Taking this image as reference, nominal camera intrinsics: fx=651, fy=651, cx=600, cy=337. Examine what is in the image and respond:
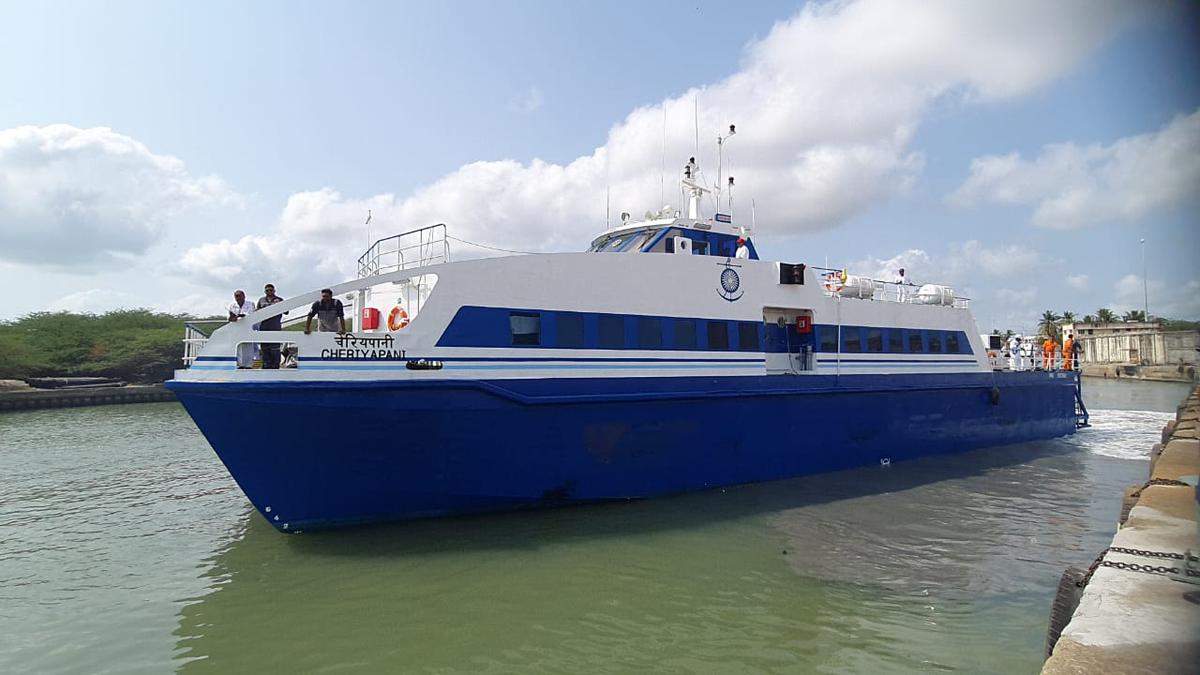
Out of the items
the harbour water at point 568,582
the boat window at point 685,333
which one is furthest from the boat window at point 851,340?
the boat window at point 685,333

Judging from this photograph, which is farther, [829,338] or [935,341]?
[935,341]

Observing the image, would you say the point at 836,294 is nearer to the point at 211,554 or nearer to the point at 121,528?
the point at 211,554

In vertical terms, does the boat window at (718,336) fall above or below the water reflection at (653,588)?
above

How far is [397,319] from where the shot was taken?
27.3 ft

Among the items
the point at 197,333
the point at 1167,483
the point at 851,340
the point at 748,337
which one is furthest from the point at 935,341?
the point at 197,333

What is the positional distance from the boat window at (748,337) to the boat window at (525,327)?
3.51 m

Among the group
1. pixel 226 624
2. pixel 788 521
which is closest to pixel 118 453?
pixel 226 624

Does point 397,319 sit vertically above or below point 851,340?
above

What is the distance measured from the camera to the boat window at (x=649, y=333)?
9320 millimetres

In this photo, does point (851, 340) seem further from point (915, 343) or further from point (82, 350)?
point (82, 350)

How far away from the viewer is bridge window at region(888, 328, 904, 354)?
1266 cm

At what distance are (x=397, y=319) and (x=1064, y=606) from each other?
7.26 metres

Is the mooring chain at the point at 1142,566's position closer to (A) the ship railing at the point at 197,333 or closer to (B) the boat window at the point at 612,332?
(B) the boat window at the point at 612,332

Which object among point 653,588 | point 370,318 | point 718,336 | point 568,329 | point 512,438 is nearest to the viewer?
point 653,588
